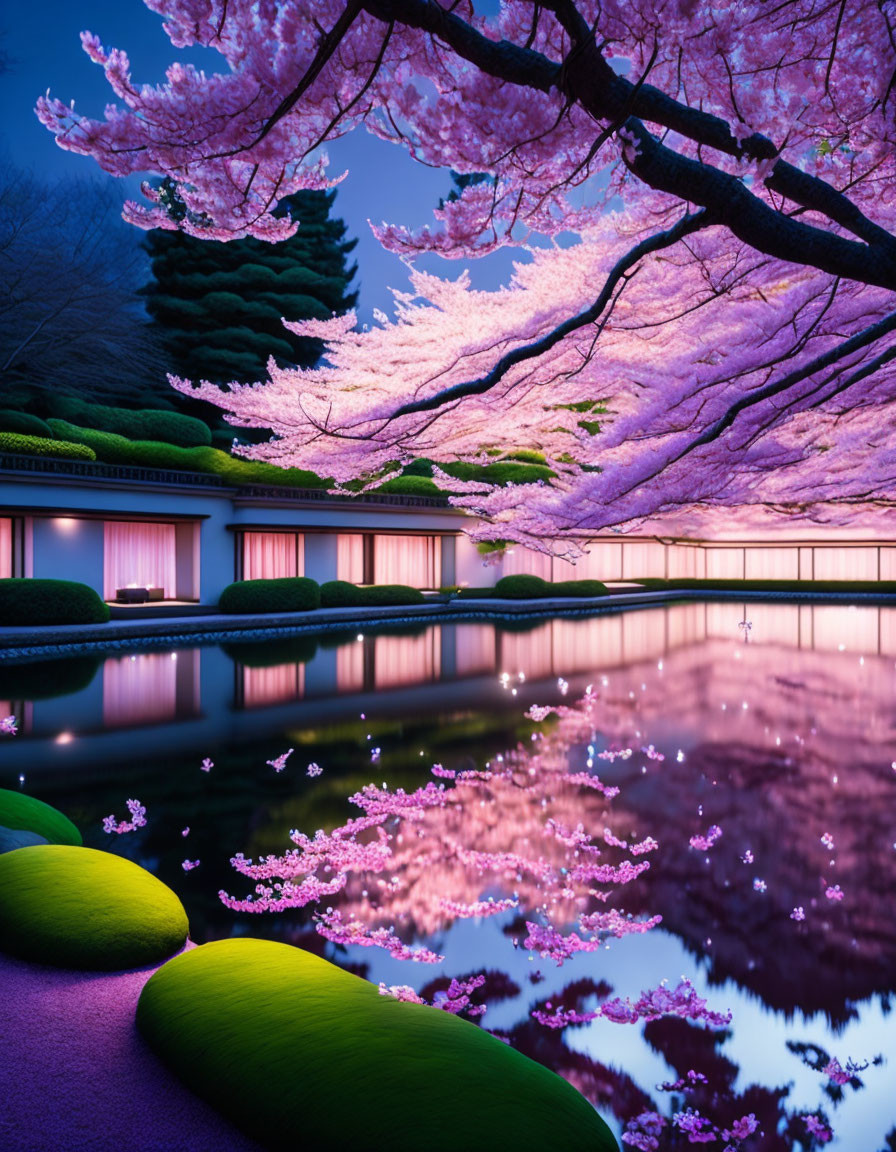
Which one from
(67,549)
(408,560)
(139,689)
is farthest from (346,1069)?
(408,560)

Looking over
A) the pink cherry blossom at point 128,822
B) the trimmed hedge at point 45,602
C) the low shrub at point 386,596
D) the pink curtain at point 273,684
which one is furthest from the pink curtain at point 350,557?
the pink cherry blossom at point 128,822

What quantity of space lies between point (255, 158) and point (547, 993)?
4.40 m

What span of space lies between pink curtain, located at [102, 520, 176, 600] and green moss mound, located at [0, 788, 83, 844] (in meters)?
19.6

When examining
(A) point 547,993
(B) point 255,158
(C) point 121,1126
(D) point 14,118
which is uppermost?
(D) point 14,118

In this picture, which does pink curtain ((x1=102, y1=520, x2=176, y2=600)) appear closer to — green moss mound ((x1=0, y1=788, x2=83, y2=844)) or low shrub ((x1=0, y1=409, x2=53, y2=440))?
low shrub ((x1=0, y1=409, x2=53, y2=440))

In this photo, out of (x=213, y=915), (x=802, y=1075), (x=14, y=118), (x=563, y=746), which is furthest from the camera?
(x=14, y=118)

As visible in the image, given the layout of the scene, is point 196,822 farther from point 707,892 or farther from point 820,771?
point 820,771

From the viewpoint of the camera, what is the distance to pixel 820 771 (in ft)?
24.2

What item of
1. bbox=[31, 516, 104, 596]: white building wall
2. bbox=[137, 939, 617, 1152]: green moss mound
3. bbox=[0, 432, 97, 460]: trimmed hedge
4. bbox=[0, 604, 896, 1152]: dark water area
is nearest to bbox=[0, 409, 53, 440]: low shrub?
bbox=[0, 432, 97, 460]: trimmed hedge

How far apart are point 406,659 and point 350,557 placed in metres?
14.8

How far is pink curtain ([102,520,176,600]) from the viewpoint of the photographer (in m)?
23.7

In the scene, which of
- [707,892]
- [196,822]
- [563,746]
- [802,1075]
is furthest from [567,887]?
[563,746]

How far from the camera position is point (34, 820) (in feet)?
15.1

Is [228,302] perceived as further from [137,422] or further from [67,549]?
[67,549]
